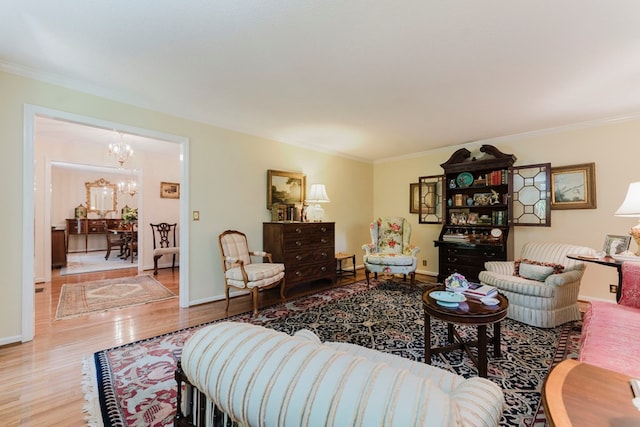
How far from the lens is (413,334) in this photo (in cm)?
268

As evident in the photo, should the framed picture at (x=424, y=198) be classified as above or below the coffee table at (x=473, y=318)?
above

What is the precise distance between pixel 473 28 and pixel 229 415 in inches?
98.0

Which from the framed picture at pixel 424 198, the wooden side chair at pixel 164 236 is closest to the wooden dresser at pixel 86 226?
the wooden side chair at pixel 164 236

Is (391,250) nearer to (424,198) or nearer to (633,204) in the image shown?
(424,198)

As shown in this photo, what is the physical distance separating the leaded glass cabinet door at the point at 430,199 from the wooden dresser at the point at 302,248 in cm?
196

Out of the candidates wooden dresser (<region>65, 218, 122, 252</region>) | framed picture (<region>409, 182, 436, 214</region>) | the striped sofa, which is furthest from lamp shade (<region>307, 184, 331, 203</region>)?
wooden dresser (<region>65, 218, 122, 252</region>)

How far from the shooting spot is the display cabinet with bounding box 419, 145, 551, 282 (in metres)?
4.11

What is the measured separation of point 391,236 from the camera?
491 centimetres

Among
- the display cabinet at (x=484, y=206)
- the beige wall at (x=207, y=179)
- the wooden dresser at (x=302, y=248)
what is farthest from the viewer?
the display cabinet at (x=484, y=206)

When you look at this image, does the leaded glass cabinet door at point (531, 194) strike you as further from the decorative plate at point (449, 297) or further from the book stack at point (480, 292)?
the decorative plate at point (449, 297)

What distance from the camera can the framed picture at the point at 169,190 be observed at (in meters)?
6.18

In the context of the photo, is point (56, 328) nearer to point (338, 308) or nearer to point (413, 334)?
point (338, 308)

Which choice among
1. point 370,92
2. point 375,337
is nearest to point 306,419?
point 375,337

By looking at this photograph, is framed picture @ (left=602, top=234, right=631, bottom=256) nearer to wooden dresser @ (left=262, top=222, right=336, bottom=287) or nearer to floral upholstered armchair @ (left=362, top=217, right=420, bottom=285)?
floral upholstered armchair @ (left=362, top=217, right=420, bottom=285)
